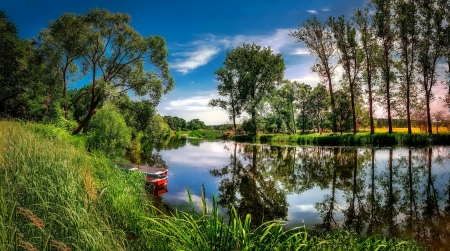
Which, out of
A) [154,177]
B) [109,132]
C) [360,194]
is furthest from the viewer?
[109,132]

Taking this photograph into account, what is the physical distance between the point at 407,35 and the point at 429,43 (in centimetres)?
255

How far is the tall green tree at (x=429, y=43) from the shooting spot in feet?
101

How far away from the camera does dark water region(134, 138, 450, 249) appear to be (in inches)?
299

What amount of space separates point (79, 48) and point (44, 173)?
19.6 metres

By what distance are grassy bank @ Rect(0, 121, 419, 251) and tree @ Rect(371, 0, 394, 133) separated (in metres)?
34.1

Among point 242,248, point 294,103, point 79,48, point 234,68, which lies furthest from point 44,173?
point 294,103

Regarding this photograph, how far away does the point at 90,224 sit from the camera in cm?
432

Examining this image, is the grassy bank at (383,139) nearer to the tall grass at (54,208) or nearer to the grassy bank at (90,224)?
the grassy bank at (90,224)

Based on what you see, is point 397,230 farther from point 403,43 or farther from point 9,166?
point 403,43

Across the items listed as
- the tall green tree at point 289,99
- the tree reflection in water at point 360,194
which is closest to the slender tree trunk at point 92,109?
the tree reflection in water at point 360,194

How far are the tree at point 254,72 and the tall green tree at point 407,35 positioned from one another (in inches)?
801

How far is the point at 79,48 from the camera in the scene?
71.3ft

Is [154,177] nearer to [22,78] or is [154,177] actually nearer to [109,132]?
[109,132]

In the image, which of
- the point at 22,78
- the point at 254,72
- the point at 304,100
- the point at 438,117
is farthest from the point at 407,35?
the point at 22,78
